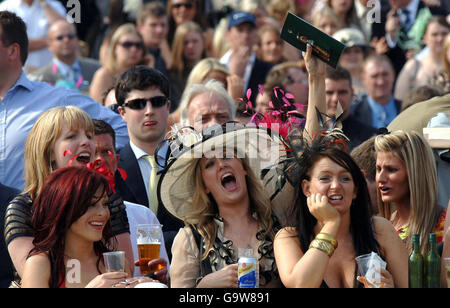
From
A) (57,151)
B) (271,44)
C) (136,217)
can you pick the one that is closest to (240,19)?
Answer: (271,44)

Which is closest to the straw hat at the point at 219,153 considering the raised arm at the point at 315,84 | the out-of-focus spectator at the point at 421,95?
the raised arm at the point at 315,84

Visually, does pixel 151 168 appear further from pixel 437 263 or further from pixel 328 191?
pixel 437 263

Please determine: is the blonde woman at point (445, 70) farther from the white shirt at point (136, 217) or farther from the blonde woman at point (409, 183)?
the white shirt at point (136, 217)

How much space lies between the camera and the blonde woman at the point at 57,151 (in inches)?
202

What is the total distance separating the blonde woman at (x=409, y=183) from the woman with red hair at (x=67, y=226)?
176 centimetres

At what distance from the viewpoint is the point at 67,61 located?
10000mm

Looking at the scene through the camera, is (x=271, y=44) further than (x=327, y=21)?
No

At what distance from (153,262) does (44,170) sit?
2.91 feet

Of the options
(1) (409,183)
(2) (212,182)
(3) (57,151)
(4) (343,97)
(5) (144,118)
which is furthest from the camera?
(4) (343,97)

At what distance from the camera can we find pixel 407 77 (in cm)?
1009

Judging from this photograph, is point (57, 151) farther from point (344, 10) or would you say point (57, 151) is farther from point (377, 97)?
point (344, 10)

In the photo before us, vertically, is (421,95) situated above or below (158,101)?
above

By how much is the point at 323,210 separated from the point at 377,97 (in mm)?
4973
